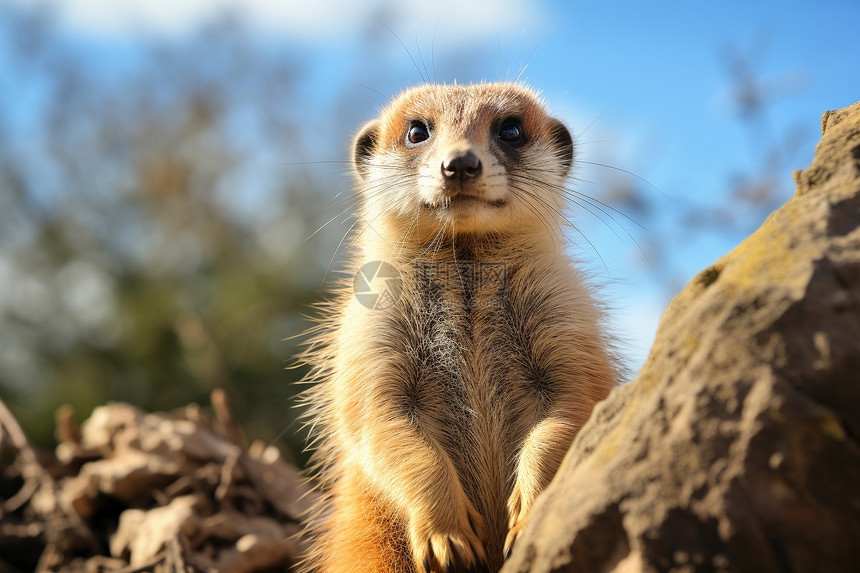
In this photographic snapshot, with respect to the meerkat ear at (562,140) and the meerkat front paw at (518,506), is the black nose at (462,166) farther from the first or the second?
the meerkat front paw at (518,506)

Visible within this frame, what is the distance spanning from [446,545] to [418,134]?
99.3 inches

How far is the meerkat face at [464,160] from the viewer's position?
3754 millimetres

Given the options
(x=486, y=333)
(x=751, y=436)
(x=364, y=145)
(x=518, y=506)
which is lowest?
(x=518, y=506)

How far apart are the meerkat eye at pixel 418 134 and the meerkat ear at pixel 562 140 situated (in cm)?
90

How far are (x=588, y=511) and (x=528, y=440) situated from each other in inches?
50.1

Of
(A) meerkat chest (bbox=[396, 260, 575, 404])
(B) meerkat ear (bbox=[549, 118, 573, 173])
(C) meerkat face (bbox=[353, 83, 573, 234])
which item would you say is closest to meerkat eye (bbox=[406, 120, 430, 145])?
(C) meerkat face (bbox=[353, 83, 573, 234])

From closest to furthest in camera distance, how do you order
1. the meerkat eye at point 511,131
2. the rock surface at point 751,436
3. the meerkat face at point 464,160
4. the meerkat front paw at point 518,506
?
the rock surface at point 751,436
the meerkat front paw at point 518,506
the meerkat face at point 464,160
the meerkat eye at point 511,131

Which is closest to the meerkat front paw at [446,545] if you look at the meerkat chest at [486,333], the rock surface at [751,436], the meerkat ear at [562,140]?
the meerkat chest at [486,333]

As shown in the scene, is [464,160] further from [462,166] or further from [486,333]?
[486,333]

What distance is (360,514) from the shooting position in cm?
357

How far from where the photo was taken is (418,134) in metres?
4.40

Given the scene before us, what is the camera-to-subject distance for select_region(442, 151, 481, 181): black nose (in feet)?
11.9

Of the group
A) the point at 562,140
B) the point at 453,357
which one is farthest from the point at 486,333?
the point at 562,140

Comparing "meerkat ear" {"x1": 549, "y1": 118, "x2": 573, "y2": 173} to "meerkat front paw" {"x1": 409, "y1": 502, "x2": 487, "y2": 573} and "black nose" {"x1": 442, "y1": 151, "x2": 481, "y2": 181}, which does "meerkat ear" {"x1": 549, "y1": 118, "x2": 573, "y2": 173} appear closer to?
"black nose" {"x1": 442, "y1": 151, "x2": 481, "y2": 181}
